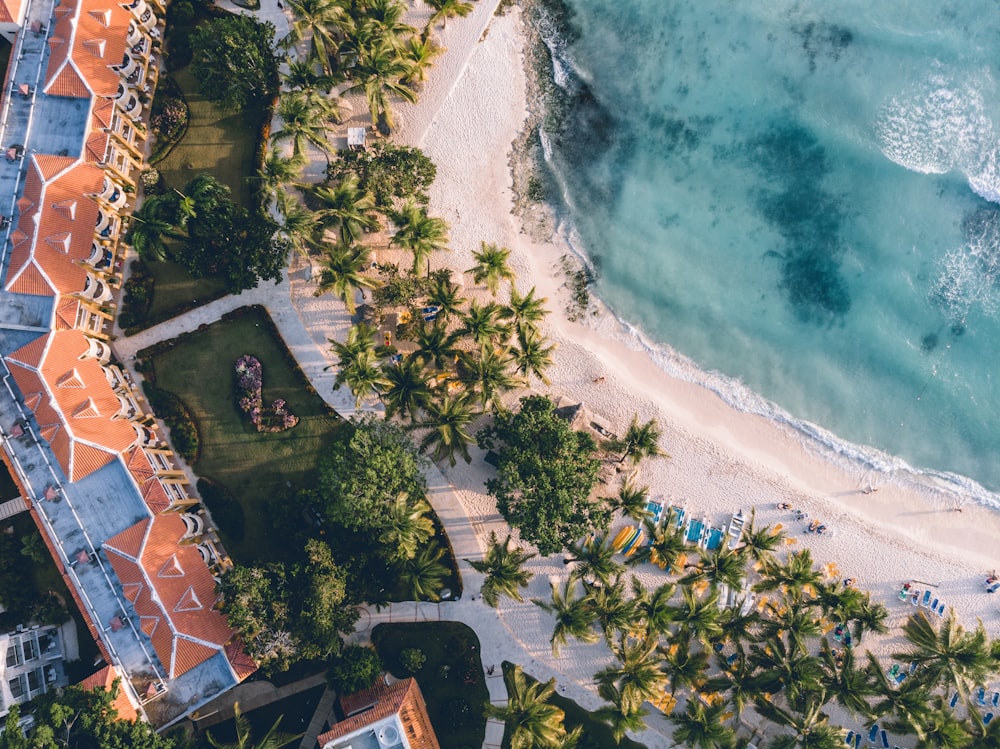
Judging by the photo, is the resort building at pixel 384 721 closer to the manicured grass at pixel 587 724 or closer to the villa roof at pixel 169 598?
the manicured grass at pixel 587 724

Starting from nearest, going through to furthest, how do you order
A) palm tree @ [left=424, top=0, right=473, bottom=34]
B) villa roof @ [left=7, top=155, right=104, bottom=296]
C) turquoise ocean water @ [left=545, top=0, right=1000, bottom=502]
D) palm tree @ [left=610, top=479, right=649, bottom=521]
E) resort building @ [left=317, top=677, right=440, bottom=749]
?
resort building @ [left=317, top=677, right=440, bottom=749] → villa roof @ [left=7, top=155, right=104, bottom=296] → palm tree @ [left=610, top=479, right=649, bottom=521] → palm tree @ [left=424, top=0, right=473, bottom=34] → turquoise ocean water @ [left=545, top=0, right=1000, bottom=502]

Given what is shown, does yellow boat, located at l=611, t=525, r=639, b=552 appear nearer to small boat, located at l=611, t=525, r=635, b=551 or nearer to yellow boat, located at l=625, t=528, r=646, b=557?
small boat, located at l=611, t=525, r=635, b=551

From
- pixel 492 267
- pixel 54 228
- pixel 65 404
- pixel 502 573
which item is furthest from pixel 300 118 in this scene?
pixel 502 573

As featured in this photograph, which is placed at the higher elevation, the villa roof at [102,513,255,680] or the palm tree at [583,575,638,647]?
the palm tree at [583,575,638,647]

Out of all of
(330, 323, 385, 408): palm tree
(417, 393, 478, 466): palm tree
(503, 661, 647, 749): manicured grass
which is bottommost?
(503, 661, 647, 749): manicured grass

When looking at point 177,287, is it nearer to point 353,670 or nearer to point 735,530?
point 353,670

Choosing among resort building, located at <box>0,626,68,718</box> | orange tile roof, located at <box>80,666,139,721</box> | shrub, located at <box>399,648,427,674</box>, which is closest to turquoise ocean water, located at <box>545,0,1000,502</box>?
shrub, located at <box>399,648,427,674</box>

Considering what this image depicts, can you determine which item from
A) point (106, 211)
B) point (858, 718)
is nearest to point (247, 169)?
point (106, 211)

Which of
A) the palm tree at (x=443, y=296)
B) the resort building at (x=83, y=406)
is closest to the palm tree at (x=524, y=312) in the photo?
the palm tree at (x=443, y=296)
